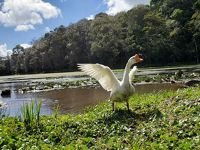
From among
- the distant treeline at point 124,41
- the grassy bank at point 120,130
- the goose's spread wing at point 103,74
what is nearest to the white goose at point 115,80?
the goose's spread wing at point 103,74

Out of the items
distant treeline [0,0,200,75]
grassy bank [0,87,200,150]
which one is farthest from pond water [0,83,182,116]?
distant treeline [0,0,200,75]

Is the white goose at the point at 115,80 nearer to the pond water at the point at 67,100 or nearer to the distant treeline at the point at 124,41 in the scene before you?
the pond water at the point at 67,100

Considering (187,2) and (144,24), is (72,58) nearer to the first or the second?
(144,24)

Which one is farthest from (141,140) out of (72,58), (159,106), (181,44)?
(72,58)

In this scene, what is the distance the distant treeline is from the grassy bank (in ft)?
155

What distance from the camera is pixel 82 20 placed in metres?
95.1

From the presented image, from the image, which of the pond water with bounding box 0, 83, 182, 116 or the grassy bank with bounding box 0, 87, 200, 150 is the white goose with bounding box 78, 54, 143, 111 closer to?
the grassy bank with bounding box 0, 87, 200, 150

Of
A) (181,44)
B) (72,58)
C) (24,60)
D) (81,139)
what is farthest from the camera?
(24,60)

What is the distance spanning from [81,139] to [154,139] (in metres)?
1.55

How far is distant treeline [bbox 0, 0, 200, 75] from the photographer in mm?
67812

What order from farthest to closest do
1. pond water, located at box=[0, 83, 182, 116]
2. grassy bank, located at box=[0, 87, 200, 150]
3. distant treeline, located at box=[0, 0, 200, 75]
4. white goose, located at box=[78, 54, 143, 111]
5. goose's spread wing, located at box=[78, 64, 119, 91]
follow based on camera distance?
distant treeline, located at box=[0, 0, 200, 75], pond water, located at box=[0, 83, 182, 116], goose's spread wing, located at box=[78, 64, 119, 91], white goose, located at box=[78, 54, 143, 111], grassy bank, located at box=[0, 87, 200, 150]

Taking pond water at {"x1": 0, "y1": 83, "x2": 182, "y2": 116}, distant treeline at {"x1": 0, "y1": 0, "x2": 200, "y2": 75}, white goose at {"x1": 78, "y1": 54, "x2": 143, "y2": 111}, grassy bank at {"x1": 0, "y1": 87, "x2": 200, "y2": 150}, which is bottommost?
pond water at {"x1": 0, "y1": 83, "x2": 182, "y2": 116}

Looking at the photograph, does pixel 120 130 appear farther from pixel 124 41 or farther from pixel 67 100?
pixel 124 41

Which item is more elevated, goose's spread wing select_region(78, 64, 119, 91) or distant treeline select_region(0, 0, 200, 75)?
distant treeline select_region(0, 0, 200, 75)
